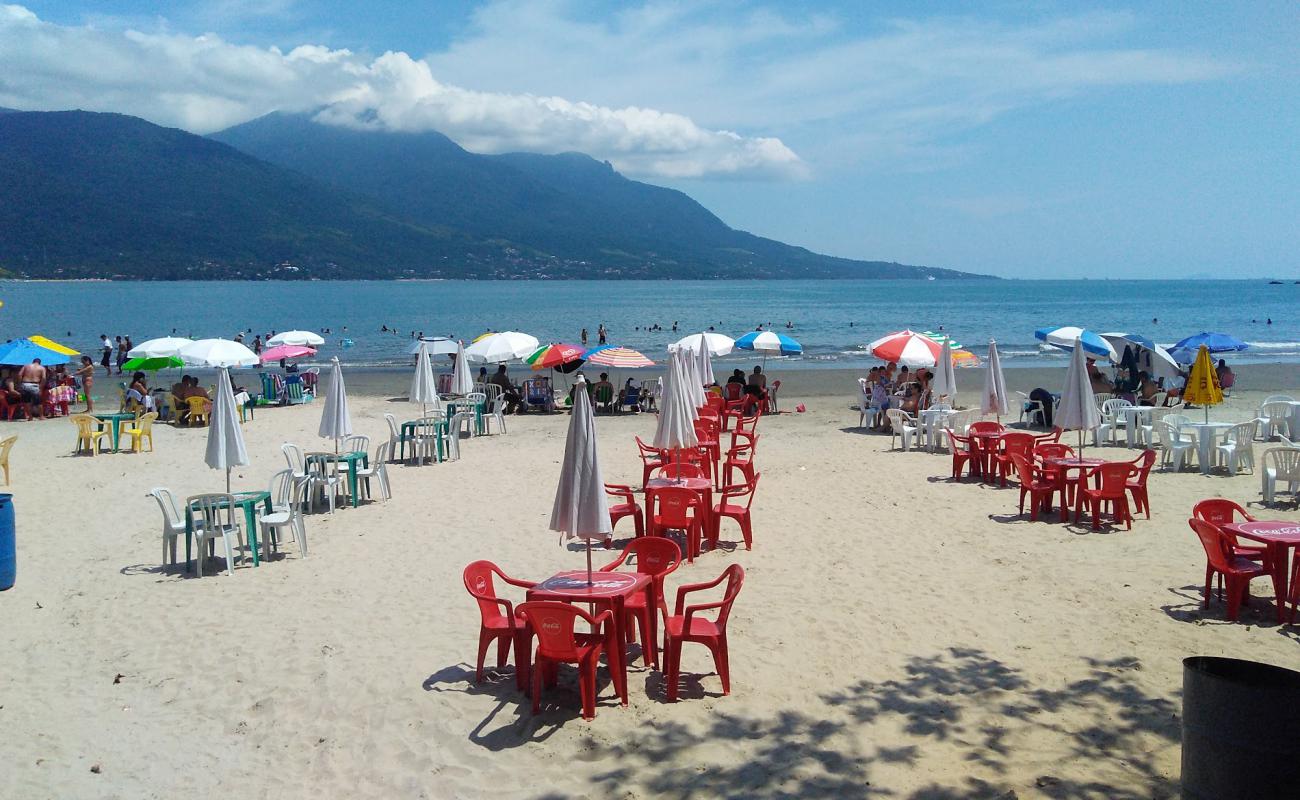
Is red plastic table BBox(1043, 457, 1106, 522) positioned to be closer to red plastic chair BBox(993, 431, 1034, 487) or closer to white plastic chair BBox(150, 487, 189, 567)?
red plastic chair BBox(993, 431, 1034, 487)

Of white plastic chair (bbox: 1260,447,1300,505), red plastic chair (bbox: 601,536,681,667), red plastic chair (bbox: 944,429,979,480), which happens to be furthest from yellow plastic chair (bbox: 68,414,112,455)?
white plastic chair (bbox: 1260,447,1300,505)

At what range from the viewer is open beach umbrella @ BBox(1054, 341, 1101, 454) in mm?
10570

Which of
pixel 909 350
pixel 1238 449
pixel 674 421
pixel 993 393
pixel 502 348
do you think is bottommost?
pixel 1238 449

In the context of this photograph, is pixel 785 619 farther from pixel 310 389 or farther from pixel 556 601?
pixel 310 389

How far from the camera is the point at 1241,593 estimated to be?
6.60 meters

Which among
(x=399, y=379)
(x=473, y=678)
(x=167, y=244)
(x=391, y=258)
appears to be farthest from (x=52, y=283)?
(x=473, y=678)

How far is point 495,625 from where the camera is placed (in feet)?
19.1

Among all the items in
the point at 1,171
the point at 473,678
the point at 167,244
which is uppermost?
the point at 1,171

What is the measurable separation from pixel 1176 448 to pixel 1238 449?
0.69 m

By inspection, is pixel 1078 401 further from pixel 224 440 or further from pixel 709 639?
pixel 224 440

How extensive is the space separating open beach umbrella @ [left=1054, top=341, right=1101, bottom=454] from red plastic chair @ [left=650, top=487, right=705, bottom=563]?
15.7 ft

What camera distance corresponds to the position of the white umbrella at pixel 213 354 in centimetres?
1833

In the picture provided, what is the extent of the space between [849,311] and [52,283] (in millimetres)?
120832

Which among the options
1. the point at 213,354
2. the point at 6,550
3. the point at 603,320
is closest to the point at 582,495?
the point at 6,550
